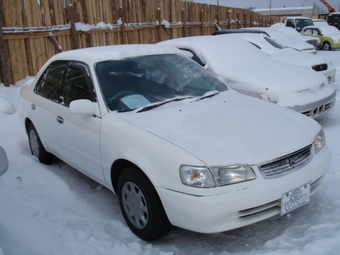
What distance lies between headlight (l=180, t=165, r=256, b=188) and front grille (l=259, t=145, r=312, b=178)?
0.14m

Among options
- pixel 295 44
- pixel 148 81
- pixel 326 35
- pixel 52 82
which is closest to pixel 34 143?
pixel 52 82

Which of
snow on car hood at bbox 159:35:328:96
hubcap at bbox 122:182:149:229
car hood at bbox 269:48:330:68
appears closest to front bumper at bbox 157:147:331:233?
hubcap at bbox 122:182:149:229

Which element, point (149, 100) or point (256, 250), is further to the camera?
point (149, 100)

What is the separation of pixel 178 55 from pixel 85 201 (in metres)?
2.00

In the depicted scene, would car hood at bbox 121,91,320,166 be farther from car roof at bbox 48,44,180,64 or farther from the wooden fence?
the wooden fence

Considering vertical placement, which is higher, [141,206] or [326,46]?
[141,206]

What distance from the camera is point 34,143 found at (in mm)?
4957

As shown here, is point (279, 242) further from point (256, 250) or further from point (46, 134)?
point (46, 134)

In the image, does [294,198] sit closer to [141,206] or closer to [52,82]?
[141,206]

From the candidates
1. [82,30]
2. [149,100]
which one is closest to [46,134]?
[149,100]

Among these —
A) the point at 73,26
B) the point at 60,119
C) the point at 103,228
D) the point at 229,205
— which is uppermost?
the point at 73,26

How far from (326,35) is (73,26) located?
16.9 metres

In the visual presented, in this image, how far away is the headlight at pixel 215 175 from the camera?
8.61ft

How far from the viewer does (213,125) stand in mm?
3096
